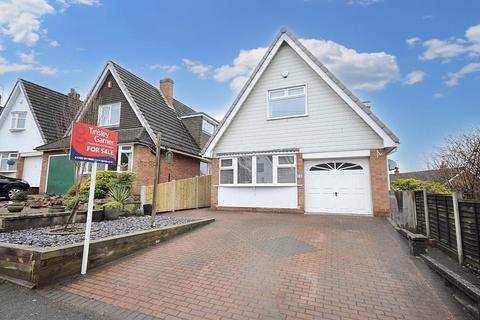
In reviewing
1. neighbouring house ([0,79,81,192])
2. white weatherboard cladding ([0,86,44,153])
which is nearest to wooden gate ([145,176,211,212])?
neighbouring house ([0,79,81,192])

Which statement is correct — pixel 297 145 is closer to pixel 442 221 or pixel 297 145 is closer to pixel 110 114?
pixel 442 221

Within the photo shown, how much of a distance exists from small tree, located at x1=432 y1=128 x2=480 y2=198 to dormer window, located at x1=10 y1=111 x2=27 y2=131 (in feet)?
92.2

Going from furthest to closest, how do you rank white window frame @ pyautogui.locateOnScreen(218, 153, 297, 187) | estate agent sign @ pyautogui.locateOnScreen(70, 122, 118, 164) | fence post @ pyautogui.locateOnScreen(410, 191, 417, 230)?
white window frame @ pyautogui.locateOnScreen(218, 153, 297, 187) → fence post @ pyautogui.locateOnScreen(410, 191, 417, 230) → estate agent sign @ pyautogui.locateOnScreen(70, 122, 118, 164)

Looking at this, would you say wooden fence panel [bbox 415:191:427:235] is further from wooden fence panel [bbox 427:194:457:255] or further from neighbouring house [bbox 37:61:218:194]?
neighbouring house [bbox 37:61:218:194]

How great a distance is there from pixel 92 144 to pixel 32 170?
63.5ft

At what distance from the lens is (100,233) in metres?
6.41

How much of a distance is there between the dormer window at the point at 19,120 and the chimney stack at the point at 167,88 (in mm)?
10886

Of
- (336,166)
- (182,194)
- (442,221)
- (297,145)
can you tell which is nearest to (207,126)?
(182,194)

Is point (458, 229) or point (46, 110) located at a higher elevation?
point (46, 110)

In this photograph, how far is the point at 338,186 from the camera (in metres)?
11.8

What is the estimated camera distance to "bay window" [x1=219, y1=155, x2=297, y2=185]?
1262 centimetres

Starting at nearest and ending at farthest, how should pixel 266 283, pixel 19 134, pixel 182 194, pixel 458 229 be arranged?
pixel 266 283, pixel 458 229, pixel 182 194, pixel 19 134

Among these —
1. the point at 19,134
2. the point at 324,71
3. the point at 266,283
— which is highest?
the point at 324,71

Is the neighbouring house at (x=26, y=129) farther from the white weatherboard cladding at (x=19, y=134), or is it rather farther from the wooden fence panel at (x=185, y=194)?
the wooden fence panel at (x=185, y=194)
